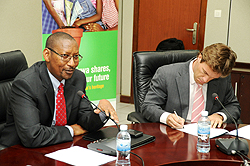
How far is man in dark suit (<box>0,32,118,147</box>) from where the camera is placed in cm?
167

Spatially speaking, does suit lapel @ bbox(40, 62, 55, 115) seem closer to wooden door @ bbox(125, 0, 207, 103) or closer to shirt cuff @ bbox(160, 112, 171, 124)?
shirt cuff @ bbox(160, 112, 171, 124)

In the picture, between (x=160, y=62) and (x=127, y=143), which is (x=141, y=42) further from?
(x=127, y=143)

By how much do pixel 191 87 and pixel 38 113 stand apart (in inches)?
44.5

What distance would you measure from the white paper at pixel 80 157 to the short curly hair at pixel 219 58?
39.2 inches

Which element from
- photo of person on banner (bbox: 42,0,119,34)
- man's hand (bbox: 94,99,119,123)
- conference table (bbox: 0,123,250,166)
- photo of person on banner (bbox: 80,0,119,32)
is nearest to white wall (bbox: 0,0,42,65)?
photo of person on banner (bbox: 42,0,119,34)

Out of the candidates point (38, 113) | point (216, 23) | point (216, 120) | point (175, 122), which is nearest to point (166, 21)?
point (216, 23)

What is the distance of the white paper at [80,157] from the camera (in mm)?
1452

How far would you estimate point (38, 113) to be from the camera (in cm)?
174

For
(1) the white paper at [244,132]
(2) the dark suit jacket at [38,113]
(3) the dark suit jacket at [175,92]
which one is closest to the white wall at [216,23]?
(3) the dark suit jacket at [175,92]

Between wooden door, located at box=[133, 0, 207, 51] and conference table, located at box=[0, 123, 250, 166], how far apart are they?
3.21 meters

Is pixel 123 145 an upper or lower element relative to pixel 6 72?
lower

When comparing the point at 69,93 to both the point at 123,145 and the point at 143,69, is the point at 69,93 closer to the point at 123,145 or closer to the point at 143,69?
the point at 123,145

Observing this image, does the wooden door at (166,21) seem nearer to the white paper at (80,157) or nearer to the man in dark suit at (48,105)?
the man in dark suit at (48,105)

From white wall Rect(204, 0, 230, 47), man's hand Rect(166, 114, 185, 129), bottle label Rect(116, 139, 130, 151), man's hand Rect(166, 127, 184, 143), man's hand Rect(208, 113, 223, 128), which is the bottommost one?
man's hand Rect(166, 127, 184, 143)
